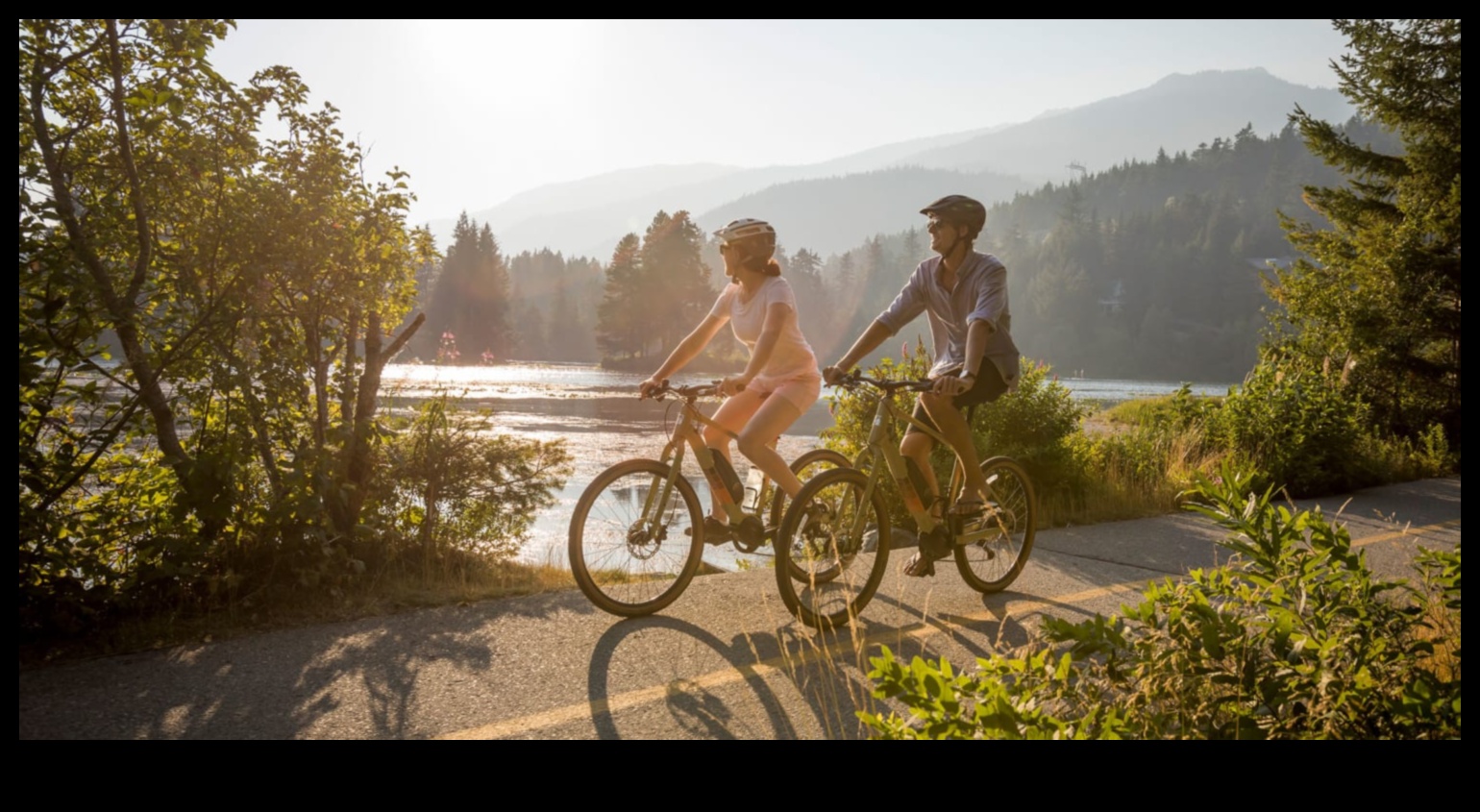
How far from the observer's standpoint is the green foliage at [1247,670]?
7.44 feet

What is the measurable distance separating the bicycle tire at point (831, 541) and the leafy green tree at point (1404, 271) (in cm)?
1019

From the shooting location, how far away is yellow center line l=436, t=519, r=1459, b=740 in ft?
10.5

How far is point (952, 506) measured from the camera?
5168 mm

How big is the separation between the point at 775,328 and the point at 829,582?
1.46 m

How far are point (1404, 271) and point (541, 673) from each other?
12.7 metres

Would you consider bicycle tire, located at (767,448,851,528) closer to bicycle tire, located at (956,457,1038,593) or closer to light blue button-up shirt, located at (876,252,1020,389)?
light blue button-up shirt, located at (876,252,1020,389)

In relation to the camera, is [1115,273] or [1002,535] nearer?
[1002,535]

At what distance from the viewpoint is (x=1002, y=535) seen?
5.55 meters

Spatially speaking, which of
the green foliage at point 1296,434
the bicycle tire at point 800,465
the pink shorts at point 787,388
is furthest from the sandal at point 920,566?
the green foliage at point 1296,434

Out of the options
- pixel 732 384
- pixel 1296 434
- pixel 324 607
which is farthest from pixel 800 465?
pixel 1296 434

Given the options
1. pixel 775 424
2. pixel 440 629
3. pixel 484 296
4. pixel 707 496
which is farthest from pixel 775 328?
pixel 484 296

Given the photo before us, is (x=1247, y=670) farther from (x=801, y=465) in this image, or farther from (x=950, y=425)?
(x=801, y=465)
